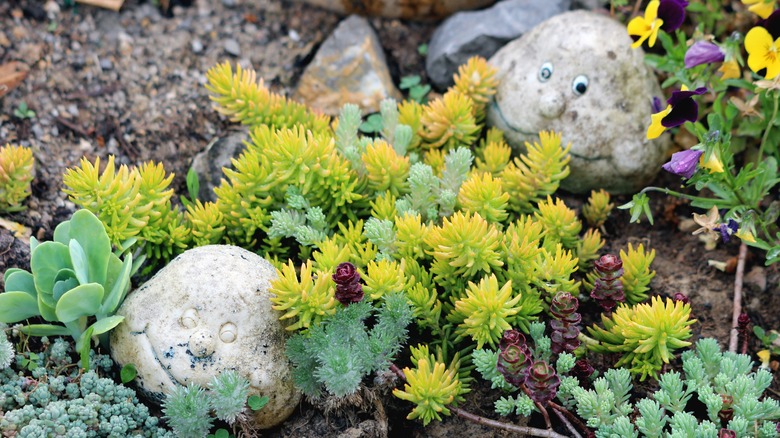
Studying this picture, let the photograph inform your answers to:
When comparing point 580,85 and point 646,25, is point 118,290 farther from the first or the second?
point 646,25

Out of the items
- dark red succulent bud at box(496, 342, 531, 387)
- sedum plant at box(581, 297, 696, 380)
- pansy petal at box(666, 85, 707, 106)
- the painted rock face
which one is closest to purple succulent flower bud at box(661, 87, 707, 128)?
pansy petal at box(666, 85, 707, 106)

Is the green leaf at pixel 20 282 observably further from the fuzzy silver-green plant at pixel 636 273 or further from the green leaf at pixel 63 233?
the fuzzy silver-green plant at pixel 636 273

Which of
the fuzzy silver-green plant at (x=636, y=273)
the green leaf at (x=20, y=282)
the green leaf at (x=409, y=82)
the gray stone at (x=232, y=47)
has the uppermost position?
the gray stone at (x=232, y=47)

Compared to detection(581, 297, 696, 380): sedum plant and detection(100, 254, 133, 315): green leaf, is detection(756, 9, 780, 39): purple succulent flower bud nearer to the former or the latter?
detection(581, 297, 696, 380): sedum plant

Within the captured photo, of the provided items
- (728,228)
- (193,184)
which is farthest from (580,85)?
(193,184)

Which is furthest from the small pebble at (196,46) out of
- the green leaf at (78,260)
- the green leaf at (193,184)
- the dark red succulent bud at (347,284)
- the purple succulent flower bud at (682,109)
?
the purple succulent flower bud at (682,109)
